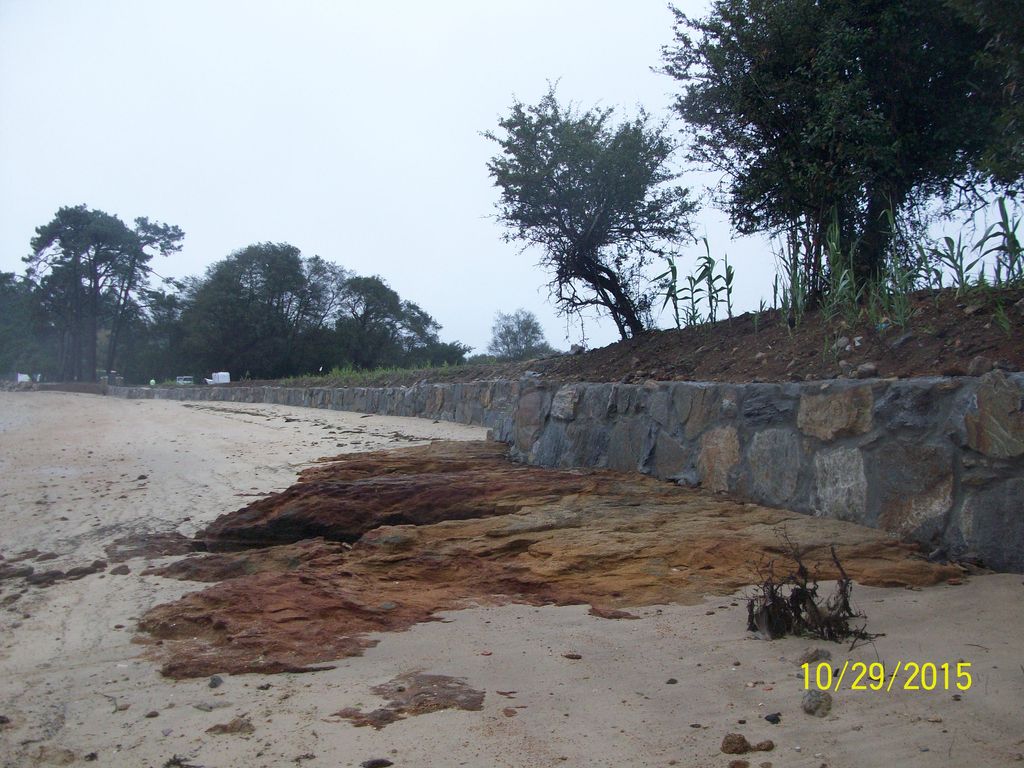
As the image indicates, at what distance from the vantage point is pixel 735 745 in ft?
7.16

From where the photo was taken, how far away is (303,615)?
3.44m

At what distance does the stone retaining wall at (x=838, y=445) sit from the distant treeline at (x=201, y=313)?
2277 centimetres

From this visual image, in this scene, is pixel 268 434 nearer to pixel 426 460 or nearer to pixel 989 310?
pixel 426 460

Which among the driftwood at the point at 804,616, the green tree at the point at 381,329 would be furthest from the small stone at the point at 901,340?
the green tree at the point at 381,329

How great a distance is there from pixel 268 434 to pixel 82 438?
8.17ft

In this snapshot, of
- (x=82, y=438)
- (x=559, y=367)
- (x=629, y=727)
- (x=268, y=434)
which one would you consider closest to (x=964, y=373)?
(x=629, y=727)

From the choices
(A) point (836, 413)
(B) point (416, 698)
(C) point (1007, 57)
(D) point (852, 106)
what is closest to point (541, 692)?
(B) point (416, 698)

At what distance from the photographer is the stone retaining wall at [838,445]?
3.66 meters

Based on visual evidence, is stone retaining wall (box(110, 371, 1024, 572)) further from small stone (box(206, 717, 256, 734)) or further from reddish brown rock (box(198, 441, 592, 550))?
small stone (box(206, 717, 256, 734))

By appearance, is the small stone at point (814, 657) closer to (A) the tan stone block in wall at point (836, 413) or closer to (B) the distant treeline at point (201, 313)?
(A) the tan stone block in wall at point (836, 413)

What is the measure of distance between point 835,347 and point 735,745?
3.90 meters

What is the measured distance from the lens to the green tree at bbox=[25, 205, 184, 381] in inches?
1793
